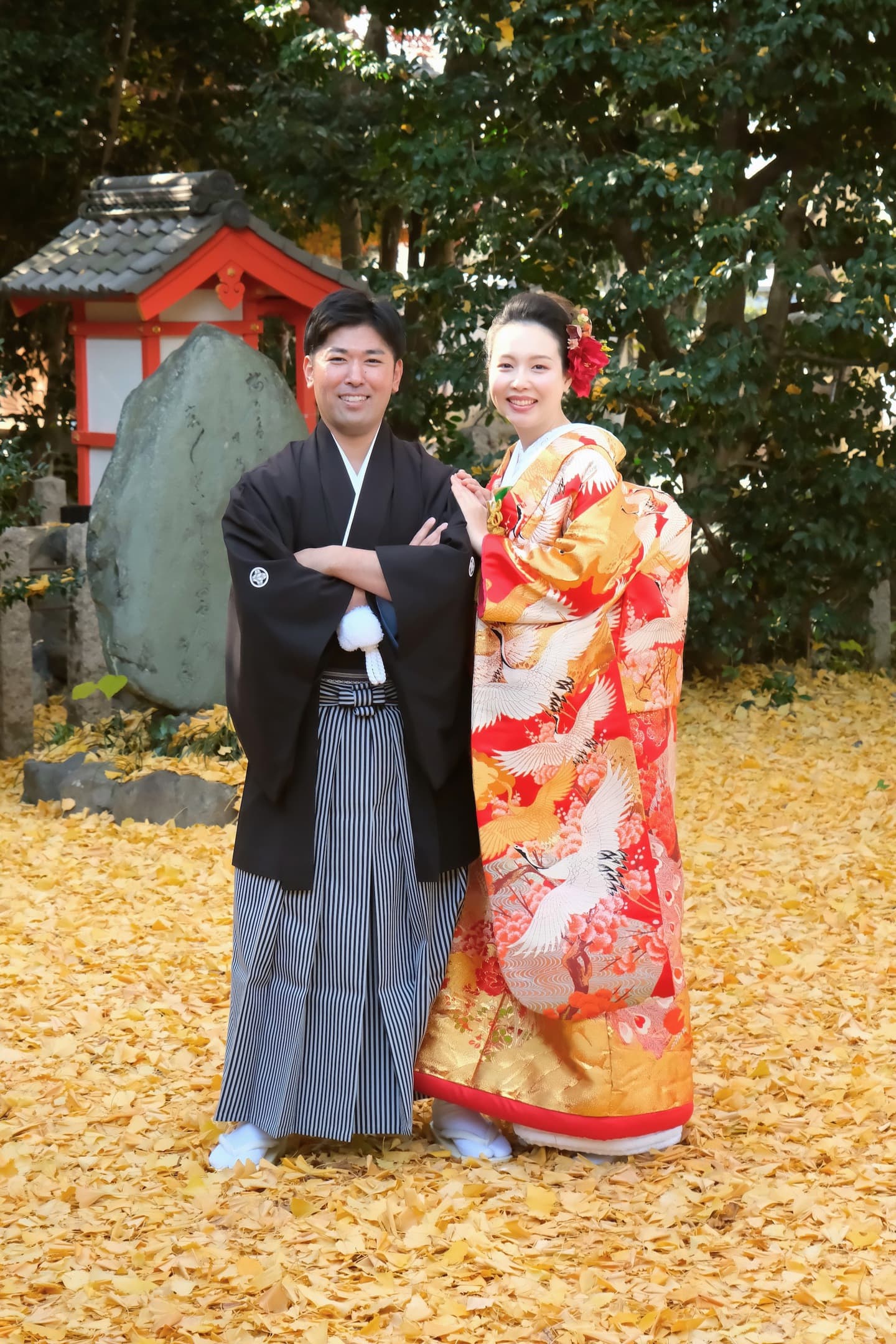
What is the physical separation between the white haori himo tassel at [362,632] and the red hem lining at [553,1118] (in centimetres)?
94

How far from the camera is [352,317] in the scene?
298 centimetres

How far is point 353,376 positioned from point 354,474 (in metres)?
0.21

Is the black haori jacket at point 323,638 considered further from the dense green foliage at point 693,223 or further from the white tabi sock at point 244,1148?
the dense green foliage at point 693,223

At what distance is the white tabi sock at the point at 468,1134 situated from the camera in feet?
10.4

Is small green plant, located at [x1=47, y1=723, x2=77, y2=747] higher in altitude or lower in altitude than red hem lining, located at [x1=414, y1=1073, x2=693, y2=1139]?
higher

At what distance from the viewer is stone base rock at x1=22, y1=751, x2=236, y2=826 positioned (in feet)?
19.1

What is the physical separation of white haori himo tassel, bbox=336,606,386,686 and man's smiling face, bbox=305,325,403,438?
42cm

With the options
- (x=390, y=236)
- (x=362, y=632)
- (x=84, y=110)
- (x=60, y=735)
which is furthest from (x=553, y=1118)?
(x=84, y=110)

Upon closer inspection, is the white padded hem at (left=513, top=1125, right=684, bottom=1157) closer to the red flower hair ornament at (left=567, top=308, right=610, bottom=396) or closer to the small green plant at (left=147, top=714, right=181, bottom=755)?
the red flower hair ornament at (left=567, top=308, right=610, bottom=396)

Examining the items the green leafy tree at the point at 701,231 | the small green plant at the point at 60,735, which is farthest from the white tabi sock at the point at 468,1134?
the green leafy tree at the point at 701,231

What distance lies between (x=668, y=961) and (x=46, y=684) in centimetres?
571

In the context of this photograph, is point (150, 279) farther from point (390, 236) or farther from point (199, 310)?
point (390, 236)

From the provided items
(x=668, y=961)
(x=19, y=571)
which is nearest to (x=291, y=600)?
(x=668, y=961)

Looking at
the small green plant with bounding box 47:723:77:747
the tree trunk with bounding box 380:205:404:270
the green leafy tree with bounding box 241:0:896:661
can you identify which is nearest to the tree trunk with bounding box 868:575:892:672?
the green leafy tree with bounding box 241:0:896:661
